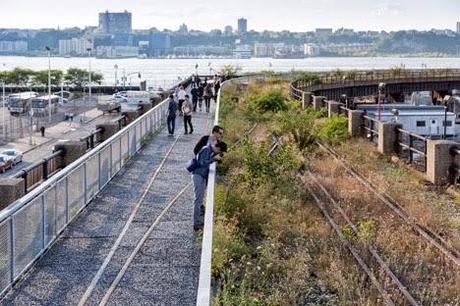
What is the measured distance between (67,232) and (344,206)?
7.39 metres

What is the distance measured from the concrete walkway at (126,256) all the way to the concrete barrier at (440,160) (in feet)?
27.9

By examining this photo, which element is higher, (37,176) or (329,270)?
(37,176)

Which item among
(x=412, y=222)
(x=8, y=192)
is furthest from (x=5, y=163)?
(x=8, y=192)

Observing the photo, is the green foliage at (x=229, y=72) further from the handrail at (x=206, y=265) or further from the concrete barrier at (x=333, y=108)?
the handrail at (x=206, y=265)

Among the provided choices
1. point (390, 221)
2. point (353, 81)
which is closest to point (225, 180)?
point (390, 221)

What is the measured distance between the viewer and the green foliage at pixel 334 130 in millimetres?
32719

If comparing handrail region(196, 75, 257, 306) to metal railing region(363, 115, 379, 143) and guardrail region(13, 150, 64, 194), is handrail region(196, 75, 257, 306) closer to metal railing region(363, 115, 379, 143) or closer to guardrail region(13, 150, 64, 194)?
guardrail region(13, 150, 64, 194)

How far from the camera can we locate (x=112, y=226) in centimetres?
1469

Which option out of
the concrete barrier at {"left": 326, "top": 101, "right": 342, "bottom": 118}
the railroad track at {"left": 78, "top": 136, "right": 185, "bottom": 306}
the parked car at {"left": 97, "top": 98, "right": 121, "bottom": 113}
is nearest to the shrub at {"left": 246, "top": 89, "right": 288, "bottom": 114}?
the concrete barrier at {"left": 326, "top": 101, "right": 342, "bottom": 118}

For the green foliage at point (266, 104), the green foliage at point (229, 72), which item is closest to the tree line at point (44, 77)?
the green foliage at point (229, 72)

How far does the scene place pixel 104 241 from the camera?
44.5 ft

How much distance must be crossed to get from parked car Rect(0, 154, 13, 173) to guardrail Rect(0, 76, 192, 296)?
34551 mm

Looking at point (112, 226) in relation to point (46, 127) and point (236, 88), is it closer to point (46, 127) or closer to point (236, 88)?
point (236, 88)

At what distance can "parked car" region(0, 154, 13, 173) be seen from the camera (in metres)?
52.9
